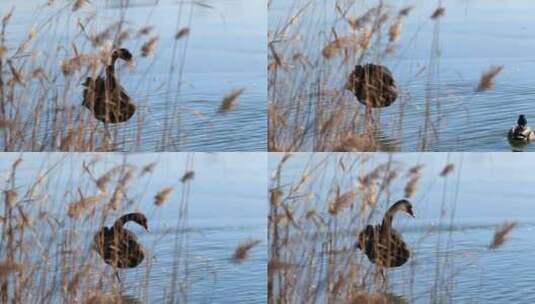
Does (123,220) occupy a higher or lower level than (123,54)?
lower

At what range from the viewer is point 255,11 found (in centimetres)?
332

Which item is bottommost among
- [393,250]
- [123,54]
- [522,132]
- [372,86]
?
[393,250]

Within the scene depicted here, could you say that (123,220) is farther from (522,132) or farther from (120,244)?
(522,132)

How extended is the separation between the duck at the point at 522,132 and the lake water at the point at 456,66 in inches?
1.0

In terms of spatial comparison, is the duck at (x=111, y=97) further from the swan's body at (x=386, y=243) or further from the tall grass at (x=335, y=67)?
the swan's body at (x=386, y=243)

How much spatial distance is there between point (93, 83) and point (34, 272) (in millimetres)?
563

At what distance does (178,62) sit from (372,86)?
0.56 meters

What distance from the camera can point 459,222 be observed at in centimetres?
331

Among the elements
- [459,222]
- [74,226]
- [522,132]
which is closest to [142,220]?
[74,226]

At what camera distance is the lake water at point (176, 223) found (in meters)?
3.30

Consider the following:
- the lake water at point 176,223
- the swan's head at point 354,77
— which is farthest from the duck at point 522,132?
the lake water at point 176,223

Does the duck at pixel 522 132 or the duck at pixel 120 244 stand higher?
the duck at pixel 522 132

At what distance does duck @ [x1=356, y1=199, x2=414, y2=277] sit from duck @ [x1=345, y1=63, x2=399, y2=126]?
0.29 m

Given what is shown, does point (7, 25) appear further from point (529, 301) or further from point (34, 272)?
point (529, 301)
